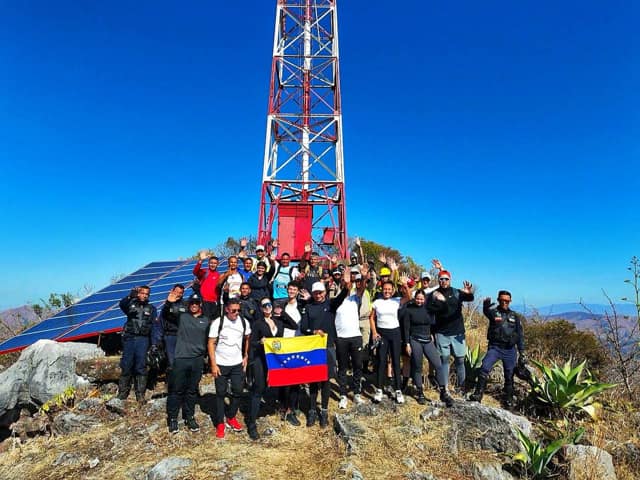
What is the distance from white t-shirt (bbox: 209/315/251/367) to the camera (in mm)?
4703

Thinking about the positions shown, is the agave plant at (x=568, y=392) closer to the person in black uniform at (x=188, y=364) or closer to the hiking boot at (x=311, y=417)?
the hiking boot at (x=311, y=417)

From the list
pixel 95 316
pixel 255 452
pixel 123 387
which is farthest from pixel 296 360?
pixel 95 316

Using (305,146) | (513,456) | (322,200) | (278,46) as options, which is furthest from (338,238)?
(513,456)

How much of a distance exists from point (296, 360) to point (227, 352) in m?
0.97

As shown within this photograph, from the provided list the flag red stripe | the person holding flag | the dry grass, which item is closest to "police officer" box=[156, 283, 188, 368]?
the dry grass

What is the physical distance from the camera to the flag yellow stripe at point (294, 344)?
4883 millimetres

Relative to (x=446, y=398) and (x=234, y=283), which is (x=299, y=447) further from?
(x=234, y=283)

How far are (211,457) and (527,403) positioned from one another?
4922mm

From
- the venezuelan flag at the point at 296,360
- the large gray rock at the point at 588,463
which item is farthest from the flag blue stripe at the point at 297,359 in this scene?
the large gray rock at the point at 588,463

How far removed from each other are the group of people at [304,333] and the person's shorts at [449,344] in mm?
15

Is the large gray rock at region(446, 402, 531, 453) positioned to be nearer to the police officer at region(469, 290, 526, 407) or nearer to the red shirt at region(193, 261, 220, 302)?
the police officer at region(469, 290, 526, 407)

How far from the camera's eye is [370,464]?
412cm

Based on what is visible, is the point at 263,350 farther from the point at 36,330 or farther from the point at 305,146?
the point at 305,146

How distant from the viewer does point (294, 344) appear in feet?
16.3
